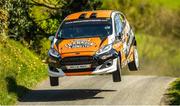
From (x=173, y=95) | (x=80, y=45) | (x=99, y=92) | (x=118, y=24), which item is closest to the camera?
(x=80, y=45)

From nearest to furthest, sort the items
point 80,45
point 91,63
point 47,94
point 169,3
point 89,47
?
point 91,63 → point 89,47 → point 80,45 → point 47,94 → point 169,3

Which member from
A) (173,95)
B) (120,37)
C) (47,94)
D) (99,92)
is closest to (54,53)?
(47,94)

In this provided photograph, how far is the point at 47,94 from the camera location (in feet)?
60.4

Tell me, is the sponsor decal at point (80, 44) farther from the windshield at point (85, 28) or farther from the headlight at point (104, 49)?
the windshield at point (85, 28)

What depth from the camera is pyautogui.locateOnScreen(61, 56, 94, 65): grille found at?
1691 cm

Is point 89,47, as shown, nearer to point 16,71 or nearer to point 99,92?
point 99,92

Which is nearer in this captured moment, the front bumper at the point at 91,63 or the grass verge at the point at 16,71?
the front bumper at the point at 91,63

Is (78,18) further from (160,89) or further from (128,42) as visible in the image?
(160,89)

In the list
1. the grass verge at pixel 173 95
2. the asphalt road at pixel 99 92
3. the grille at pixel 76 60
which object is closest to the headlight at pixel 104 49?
the grille at pixel 76 60

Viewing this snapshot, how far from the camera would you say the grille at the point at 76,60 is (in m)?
16.9

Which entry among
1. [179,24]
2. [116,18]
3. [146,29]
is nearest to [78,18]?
[116,18]

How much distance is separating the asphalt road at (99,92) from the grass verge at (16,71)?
362mm

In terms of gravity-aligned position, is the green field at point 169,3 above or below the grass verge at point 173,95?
above

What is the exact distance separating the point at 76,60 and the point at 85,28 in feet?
6.42
